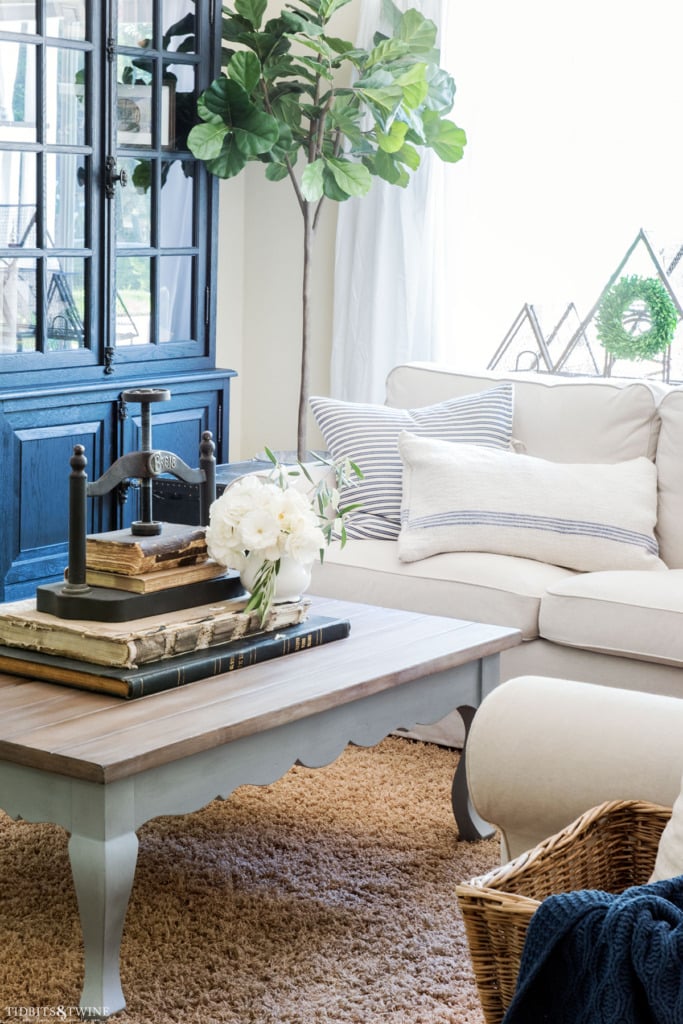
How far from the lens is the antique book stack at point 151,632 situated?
1.92 m

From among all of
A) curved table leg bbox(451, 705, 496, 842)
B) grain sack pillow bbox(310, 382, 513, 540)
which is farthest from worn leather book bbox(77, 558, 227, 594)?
grain sack pillow bbox(310, 382, 513, 540)

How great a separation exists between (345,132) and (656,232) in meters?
1.08

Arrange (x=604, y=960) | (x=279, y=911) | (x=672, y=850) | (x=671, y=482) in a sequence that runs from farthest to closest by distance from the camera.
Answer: (x=671, y=482) < (x=279, y=911) < (x=672, y=850) < (x=604, y=960)

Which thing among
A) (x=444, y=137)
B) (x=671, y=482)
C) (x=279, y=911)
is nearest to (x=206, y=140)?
(x=444, y=137)

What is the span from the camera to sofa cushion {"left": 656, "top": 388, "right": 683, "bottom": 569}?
10.2 feet

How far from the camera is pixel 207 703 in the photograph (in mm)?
1880

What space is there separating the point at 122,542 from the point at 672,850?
1055mm

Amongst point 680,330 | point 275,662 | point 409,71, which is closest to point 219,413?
point 409,71

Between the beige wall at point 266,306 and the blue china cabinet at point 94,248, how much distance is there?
2.37 feet

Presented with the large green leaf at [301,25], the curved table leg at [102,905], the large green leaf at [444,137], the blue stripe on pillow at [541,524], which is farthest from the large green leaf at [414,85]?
the curved table leg at [102,905]

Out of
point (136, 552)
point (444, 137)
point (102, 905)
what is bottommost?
point (102, 905)

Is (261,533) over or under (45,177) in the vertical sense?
under

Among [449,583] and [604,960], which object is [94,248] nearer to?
[449,583]

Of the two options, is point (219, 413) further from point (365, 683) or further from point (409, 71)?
point (365, 683)
